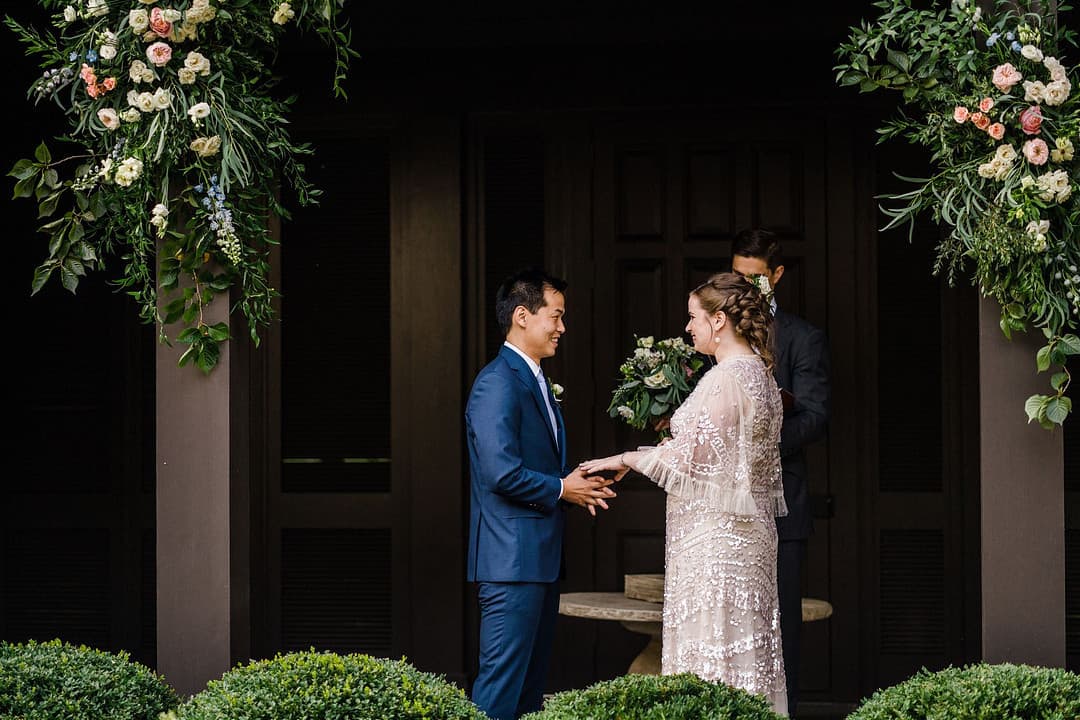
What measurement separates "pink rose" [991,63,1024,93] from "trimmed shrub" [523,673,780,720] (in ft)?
6.68

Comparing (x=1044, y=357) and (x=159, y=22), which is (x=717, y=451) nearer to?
(x=1044, y=357)

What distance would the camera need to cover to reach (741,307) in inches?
178

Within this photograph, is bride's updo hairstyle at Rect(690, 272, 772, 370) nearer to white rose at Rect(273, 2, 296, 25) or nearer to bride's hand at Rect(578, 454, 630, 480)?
bride's hand at Rect(578, 454, 630, 480)

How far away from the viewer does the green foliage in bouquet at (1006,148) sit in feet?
13.8

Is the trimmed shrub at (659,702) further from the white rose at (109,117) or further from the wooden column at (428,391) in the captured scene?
the wooden column at (428,391)

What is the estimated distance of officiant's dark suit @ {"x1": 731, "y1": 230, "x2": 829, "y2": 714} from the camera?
5227mm

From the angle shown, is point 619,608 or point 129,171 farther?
point 619,608

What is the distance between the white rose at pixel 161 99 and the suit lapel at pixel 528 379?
1436 mm

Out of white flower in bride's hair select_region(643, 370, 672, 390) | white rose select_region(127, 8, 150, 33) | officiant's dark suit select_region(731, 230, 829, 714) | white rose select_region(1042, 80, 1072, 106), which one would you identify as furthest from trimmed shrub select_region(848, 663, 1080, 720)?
white rose select_region(127, 8, 150, 33)

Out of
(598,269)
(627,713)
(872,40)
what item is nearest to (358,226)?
(598,269)

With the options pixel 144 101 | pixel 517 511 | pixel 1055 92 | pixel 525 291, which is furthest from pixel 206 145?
pixel 1055 92

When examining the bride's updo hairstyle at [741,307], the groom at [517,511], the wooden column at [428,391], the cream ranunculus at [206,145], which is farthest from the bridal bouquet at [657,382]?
the wooden column at [428,391]

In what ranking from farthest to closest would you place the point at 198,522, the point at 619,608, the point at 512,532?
the point at 619,608, the point at 512,532, the point at 198,522

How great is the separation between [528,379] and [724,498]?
2.76 feet
